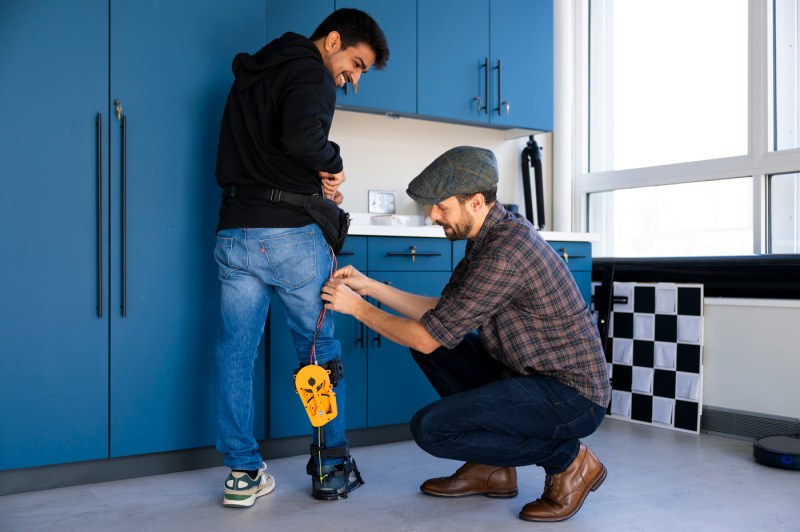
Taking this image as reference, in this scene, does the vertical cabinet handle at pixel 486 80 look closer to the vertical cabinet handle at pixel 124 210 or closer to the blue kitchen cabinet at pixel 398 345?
the blue kitchen cabinet at pixel 398 345

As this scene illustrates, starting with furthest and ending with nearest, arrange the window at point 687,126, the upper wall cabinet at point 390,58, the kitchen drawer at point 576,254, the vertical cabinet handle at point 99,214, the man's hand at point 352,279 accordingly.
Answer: the kitchen drawer at point 576,254 < the window at point 687,126 < the upper wall cabinet at point 390,58 < the vertical cabinet handle at point 99,214 < the man's hand at point 352,279

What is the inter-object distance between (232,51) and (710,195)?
2445 mm

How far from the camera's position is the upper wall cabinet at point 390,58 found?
329cm

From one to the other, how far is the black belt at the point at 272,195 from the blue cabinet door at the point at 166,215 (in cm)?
40

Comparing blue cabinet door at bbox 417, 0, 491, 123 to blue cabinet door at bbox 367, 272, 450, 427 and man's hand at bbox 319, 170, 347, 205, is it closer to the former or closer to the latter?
blue cabinet door at bbox 367, 272, 450, 427

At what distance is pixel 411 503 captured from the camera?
2354mm

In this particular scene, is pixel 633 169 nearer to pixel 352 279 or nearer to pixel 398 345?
pixel 398 345

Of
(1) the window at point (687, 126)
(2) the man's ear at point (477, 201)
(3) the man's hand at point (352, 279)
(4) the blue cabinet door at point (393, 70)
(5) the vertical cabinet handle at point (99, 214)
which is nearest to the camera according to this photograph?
(2) the man's ear at point (477, 201)

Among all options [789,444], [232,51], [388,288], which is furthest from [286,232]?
[789,444]

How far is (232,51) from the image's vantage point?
2.75 m

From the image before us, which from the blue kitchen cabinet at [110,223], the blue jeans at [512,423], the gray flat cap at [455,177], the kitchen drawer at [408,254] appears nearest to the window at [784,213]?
the kitchen drawer at [408,254]

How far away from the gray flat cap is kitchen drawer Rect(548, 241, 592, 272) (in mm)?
1648

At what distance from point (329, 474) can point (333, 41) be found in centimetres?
134

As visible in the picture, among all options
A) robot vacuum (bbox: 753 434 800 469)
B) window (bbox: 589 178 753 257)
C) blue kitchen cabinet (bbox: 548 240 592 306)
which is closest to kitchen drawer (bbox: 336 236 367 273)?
blue kitchen cabinet (bbox: 548 240 592 306)
